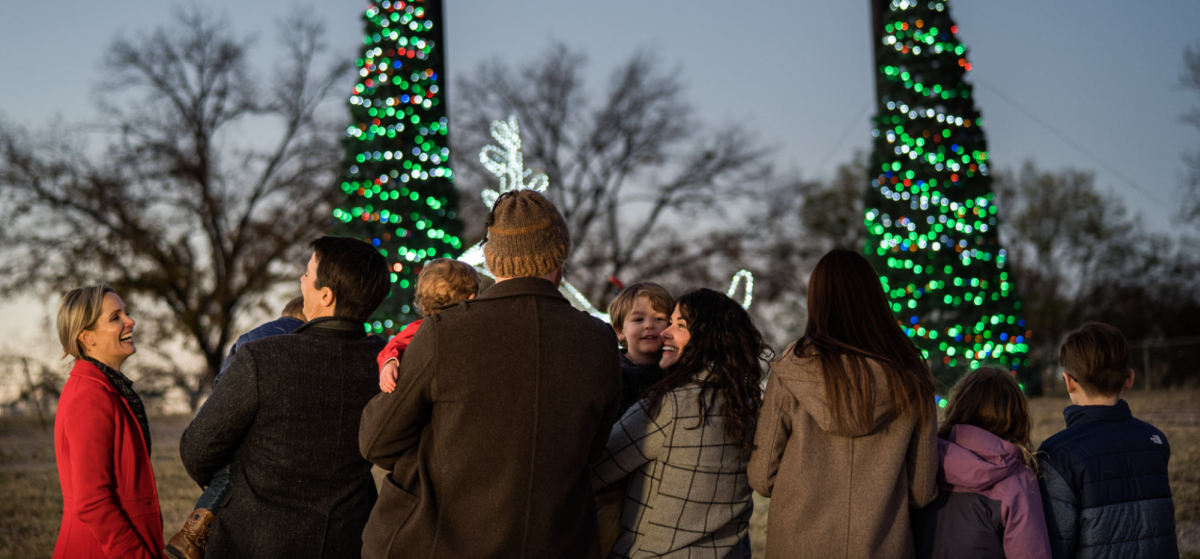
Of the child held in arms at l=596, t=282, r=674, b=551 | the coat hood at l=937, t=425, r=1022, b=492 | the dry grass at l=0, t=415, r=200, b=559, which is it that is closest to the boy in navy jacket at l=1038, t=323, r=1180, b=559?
the coat hood at l=937, t=425, r=1022, b=492

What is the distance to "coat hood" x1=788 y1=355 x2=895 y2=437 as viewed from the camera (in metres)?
2.71

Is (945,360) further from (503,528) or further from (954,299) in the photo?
(503,528)

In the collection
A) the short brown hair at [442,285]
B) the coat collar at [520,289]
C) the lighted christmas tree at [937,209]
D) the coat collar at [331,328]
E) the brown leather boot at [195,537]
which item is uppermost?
the lighted christmas tree at [937,209]

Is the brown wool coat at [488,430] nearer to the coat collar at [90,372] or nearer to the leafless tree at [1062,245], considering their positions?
the coat collar at [90,372]

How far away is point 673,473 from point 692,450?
10 cm

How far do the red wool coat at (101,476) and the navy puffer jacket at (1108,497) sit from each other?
311 cm

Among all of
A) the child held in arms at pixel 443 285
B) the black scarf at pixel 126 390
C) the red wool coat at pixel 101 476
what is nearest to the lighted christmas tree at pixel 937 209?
the child held in arms at pixel 443 285

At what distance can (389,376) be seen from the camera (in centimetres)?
236

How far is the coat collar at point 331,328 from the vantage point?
9.06 feet

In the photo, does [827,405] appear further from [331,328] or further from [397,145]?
[397,145]

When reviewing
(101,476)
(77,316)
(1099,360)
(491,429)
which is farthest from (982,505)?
(77,316)

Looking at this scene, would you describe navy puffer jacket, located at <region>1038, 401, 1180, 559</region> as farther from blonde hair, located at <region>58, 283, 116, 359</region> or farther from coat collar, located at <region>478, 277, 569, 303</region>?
blonde hair, located at <region>58, 283, 116, 359</region>

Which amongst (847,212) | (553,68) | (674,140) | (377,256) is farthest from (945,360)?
(847,212)

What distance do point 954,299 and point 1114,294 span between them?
21.2 m
